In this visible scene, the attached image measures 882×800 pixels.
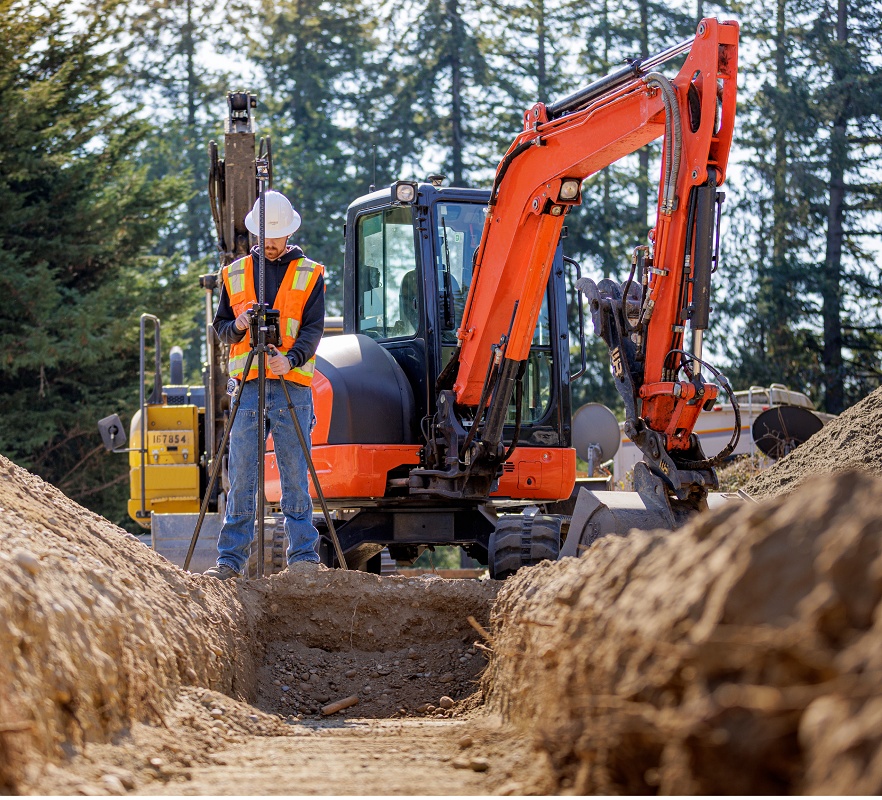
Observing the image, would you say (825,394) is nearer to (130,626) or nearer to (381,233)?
(381,233)

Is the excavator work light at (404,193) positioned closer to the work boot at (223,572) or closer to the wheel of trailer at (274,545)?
the wheel of trailer at (274,545)

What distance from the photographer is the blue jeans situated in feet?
22.6

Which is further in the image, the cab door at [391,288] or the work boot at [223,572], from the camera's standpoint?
the cab door at [391,288]

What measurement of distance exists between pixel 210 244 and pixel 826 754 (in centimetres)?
2923

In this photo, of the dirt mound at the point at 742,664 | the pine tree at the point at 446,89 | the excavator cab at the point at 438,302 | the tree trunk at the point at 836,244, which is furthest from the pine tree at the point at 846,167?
the dirt mound at the point at 742,664

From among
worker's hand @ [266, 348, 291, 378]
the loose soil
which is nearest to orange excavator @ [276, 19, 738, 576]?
worker's hand @ [266, 348, 291, 378]

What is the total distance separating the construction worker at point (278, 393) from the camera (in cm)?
689

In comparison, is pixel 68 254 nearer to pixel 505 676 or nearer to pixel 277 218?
pixel 277 218

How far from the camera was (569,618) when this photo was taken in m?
3.52

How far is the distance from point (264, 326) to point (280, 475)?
0.89 m

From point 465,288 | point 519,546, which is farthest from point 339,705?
point 465,288

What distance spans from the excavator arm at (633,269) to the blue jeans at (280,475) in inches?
46.9

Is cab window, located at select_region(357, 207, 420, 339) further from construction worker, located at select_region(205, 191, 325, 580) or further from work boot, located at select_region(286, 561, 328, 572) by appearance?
work boot, located at select_region(286, 561, 328, 572)

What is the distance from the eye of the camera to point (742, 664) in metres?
2.20
